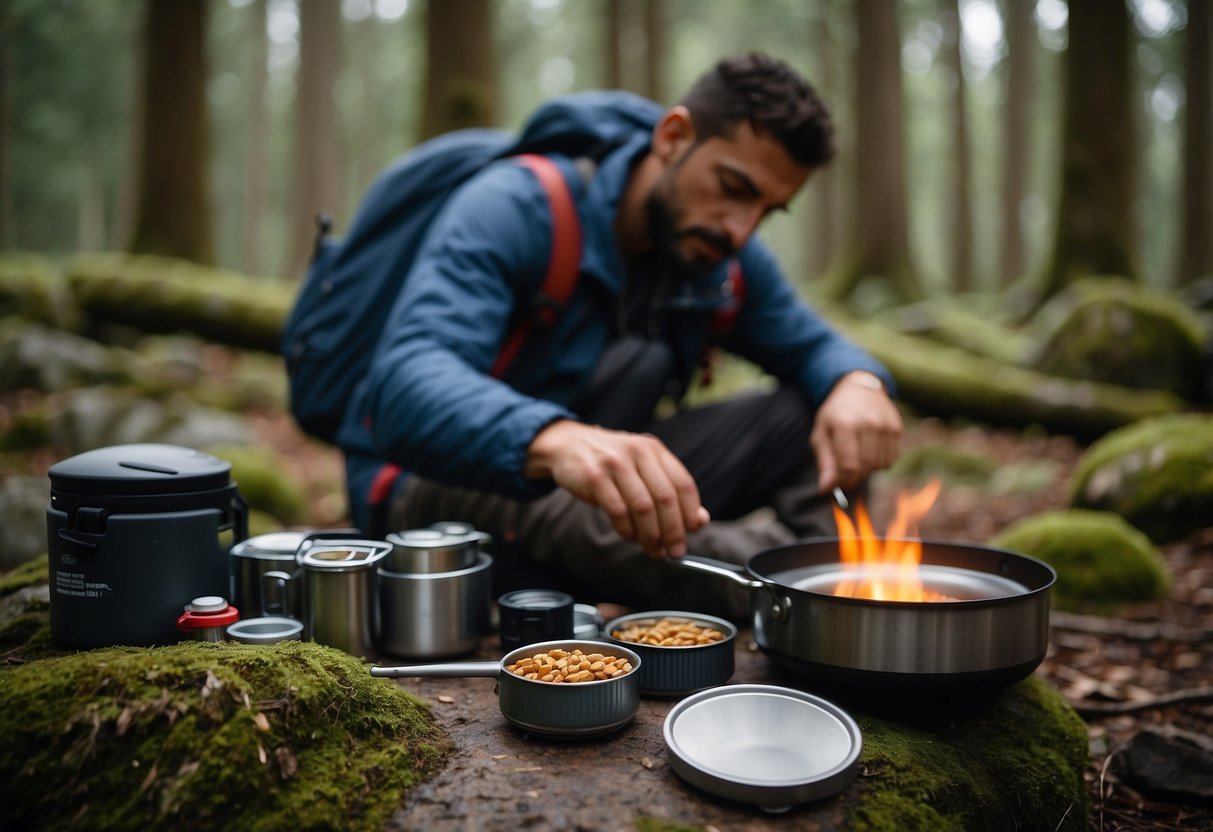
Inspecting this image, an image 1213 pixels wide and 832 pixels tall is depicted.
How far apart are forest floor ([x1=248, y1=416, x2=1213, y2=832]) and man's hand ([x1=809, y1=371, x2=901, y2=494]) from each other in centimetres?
78

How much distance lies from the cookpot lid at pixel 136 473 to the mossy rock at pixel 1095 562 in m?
3.62

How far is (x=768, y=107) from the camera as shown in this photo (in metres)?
3.02

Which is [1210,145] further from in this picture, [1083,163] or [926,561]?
[926,561]

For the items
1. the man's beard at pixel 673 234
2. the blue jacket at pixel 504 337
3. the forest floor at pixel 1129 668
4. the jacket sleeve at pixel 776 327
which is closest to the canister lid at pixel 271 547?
the blue jacket at pixel 504 337

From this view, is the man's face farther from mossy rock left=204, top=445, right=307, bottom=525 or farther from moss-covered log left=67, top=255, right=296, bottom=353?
moss-covered log left=67, top=255, right=296, bottom=353

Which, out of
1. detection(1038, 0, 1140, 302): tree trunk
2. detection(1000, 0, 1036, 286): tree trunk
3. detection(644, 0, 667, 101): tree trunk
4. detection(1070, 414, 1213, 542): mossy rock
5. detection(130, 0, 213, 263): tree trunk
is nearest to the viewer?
detection(1070, 414, 1213, 542): mossy rock

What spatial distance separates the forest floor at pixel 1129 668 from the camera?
2.38 m

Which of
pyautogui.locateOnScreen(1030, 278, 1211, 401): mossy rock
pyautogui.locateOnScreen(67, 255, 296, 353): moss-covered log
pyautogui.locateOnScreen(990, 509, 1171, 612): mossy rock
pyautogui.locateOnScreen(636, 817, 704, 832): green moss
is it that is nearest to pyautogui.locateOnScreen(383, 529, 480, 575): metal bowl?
pyautogui.locateOnScreen(636, 817, 704, 832): green moss

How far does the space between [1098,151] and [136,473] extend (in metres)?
11.4

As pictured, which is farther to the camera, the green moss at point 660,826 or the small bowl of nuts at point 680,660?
the small bowl of nuts at point 680,660

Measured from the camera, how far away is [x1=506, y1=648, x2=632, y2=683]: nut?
1880 millimetres

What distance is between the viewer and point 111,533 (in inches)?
77.4

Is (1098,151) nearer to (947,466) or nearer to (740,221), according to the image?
(947,466)

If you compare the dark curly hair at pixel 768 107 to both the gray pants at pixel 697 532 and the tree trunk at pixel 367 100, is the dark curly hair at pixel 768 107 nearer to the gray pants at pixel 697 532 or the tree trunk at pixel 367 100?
the gray pants at pixel 697 532
